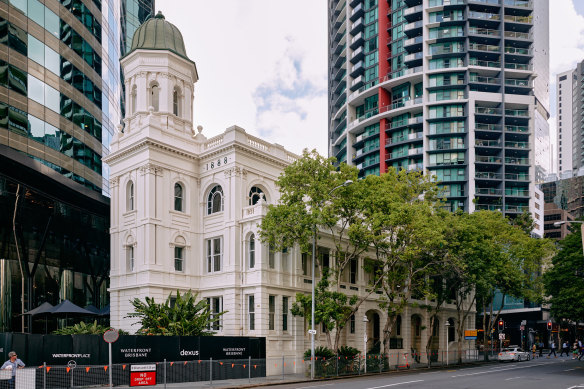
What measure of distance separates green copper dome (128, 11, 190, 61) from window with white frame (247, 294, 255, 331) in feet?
63.1

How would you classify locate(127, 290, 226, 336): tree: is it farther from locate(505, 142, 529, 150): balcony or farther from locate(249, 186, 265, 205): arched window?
locate(505, 142, 529, 150): balcony

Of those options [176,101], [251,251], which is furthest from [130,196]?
[251,251]

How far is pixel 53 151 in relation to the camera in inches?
1843

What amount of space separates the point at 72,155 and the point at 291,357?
2594cm

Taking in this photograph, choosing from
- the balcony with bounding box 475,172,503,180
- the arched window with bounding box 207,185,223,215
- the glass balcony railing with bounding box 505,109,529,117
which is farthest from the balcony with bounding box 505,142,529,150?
the arched window with bounding box 207,185,223,215

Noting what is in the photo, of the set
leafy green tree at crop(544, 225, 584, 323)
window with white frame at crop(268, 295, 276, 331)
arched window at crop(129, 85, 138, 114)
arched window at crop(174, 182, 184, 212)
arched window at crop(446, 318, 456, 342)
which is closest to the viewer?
window with white frame at crop(268, 295, 276, 331)

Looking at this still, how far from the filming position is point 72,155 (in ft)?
165

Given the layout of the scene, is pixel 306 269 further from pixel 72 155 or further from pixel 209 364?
pixel 72 155

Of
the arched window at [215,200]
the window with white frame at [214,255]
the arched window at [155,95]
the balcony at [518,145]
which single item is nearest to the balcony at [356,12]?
the balcony at [518,145]

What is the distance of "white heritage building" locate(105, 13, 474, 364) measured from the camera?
39.0m

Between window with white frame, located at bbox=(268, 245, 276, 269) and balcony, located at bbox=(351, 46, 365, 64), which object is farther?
balcony, located at bbox=(351, 46, 365, 64)

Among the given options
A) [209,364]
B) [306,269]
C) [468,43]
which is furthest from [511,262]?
[468,43]

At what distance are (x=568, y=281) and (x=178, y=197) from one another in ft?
105

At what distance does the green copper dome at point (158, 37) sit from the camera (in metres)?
44.7
